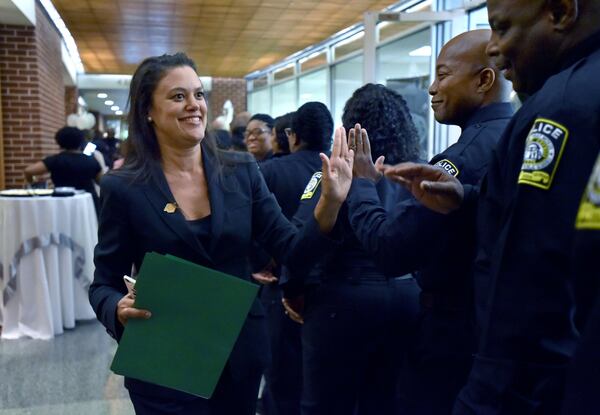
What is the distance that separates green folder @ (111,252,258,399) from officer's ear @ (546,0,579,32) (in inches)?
36.8

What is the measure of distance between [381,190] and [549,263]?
1.23 meters

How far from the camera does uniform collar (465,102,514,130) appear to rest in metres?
1.67

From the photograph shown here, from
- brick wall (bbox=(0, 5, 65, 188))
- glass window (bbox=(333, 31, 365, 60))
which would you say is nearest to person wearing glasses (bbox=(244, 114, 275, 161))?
brick wall (bbox=(0, 5, 65, 188))

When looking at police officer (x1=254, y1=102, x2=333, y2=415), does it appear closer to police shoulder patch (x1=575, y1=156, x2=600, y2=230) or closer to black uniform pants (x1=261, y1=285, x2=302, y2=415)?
black uniform pants (x1=261, y1=285, x2=302, y2=415)

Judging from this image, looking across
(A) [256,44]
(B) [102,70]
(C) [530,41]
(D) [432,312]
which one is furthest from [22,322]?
(B) [102,70]

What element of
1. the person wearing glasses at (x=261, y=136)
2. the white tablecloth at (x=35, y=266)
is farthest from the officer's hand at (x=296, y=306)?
the white tablecloth at (x=35, y=266)

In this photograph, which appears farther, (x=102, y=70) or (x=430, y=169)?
(x=102, y=70)

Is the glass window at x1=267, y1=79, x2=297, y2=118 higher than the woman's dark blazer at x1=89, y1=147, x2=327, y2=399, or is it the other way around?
the glass window at x1=267, y1=79, x2=297, y2=118

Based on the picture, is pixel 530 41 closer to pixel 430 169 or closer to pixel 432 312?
pixel 430 169

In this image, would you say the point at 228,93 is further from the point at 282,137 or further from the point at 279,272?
the point at 279,272

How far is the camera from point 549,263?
0.89 meters

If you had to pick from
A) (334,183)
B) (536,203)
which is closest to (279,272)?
(334,183)

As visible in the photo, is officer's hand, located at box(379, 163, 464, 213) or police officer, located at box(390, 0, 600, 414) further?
officer's hand, located at box(379, 163, 464, 213)

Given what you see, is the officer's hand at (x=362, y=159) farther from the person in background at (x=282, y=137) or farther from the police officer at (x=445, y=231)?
the person in background at (x=282, y=137)
